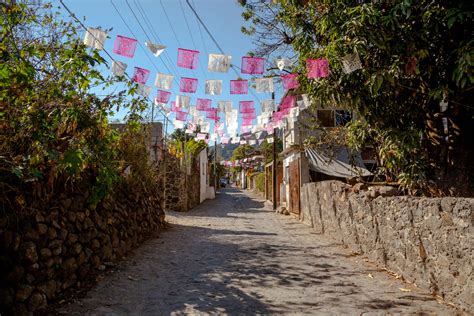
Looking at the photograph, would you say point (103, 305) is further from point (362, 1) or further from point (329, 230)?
point (329, 230)

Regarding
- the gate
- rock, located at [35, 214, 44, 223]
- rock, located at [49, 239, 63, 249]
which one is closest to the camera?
rock, located at [35, 214, 44, 223]

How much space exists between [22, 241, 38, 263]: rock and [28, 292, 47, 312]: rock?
39 centimetres

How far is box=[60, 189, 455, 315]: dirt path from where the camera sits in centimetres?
468

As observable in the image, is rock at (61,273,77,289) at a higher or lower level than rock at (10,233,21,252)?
lower

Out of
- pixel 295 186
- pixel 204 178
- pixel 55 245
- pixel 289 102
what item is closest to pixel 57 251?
pixel 55 245

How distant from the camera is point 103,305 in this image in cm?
476

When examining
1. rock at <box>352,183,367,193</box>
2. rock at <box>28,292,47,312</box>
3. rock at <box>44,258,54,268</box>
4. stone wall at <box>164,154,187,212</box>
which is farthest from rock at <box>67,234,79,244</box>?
stone wall at <box>164,154,187,212</box>

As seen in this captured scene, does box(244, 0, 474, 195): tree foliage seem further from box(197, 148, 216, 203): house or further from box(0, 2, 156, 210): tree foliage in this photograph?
box(197, 148, 216, 203): house

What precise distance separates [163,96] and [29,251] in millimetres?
8081

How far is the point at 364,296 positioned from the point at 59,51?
552 cm

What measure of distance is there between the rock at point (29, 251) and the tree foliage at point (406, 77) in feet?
15.9

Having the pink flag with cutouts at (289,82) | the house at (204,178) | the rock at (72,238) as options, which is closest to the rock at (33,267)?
the rock at (72,238)

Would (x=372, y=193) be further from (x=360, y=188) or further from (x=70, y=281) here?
(x=70, y=281)

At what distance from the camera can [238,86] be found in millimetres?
11328
